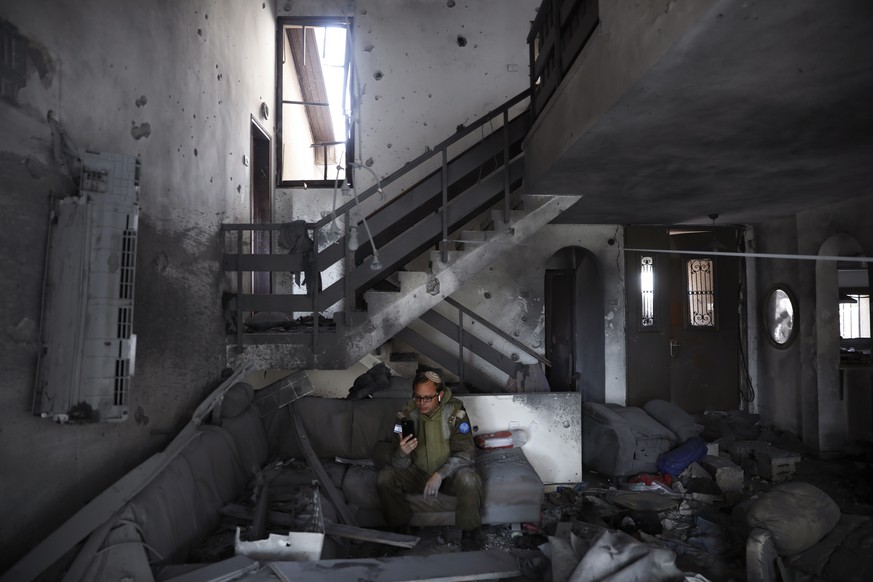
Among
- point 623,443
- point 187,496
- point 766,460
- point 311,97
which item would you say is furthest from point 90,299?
point 311,97

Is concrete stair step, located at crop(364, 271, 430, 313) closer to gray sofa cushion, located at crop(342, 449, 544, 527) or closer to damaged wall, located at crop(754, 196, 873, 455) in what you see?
gray sofa cushion, located at crop(342, 449, 544, 527)

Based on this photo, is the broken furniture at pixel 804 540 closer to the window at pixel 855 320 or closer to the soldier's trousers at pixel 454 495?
the soldier's trousers at pixel 454 495

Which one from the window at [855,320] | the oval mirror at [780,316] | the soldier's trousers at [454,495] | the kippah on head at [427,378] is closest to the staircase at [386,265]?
the kippah on head at [427,378]

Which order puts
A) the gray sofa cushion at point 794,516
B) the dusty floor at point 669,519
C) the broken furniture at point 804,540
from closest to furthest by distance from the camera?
the broken furniture at point 804,540, the gray sofa cushion at point 794,516, the dusty floor at point 669,519

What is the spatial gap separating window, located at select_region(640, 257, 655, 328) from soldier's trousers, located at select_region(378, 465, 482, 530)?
4239 millimetres

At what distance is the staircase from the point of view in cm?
451

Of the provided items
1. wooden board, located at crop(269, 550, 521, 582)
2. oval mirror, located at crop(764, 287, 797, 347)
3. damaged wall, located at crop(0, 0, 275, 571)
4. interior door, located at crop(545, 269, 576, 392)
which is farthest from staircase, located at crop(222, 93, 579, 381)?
oval mirror, located at crop(764, 287, 797, 347)

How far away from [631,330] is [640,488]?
2547 millimetres

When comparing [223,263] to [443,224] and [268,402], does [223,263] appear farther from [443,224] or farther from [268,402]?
[443,224]

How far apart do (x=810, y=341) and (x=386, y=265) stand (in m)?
5.38

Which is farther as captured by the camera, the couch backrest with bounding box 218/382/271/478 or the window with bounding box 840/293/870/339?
the window with bounding box 840/293/870/339

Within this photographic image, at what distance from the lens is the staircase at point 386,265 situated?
14.8 ft

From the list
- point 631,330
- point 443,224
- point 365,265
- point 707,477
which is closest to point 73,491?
point 365,265

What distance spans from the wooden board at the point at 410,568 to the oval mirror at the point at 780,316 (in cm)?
577
